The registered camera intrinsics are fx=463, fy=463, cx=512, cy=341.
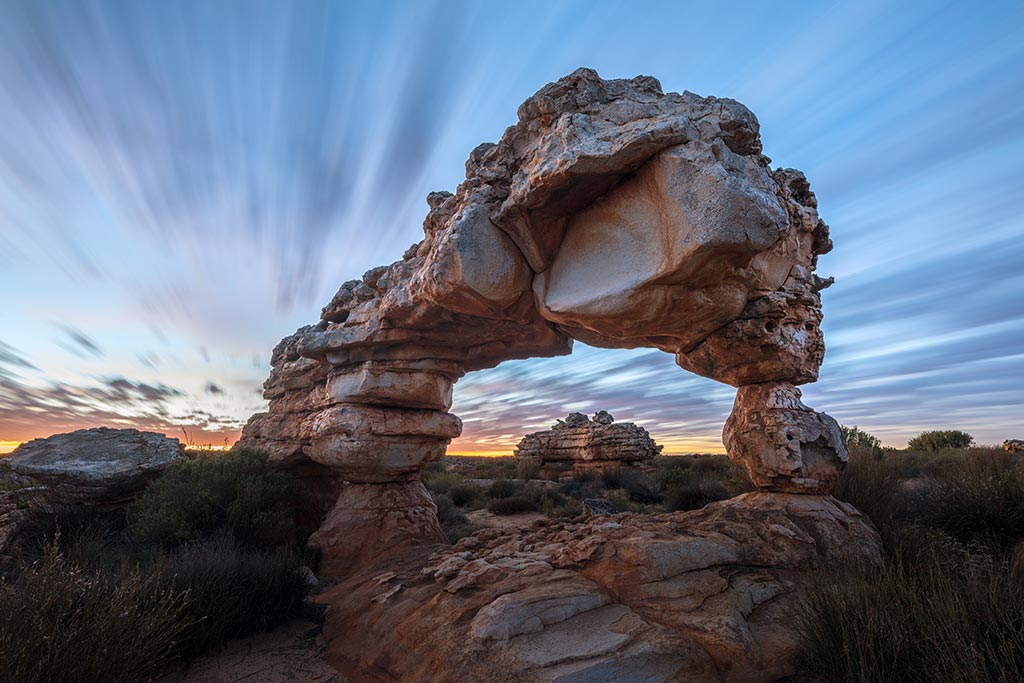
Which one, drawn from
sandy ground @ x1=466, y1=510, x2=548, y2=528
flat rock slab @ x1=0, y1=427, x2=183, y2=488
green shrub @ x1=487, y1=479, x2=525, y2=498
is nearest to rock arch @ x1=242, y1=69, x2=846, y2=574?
flat rock slab @ x1=0, y1=427, x2=183, y2=488

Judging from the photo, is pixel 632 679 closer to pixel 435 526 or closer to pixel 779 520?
pixel 779 520

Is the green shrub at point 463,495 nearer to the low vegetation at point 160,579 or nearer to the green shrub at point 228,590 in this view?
the low vegetation at point 160,579

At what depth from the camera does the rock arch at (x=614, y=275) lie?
4.38 meters

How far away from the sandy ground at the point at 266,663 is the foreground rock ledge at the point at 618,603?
19cm

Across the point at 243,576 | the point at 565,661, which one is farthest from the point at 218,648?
the point at 565,661

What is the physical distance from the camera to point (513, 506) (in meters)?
12.7

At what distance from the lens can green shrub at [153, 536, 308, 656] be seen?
15.1 ft

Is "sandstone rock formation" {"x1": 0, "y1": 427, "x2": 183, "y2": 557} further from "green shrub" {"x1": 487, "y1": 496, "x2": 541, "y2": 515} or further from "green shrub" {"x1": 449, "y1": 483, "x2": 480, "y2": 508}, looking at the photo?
"green shrub" {"x1": 449, "y1": 483, "x2": 480, "y2": 508}

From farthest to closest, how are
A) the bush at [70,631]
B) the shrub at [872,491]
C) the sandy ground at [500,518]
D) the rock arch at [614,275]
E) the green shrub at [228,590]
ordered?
the sandy ground at [500,518], the shrub at [872,491], the green shrub at [228,590], the rock arch at [614,275], the bush at [70,631]

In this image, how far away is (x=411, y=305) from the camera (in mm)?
6645

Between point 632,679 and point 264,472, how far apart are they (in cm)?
761

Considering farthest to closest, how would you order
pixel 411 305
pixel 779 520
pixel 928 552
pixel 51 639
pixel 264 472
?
pixel 264 472
pixel 411 305
pixel 779 520
pixel 928 552
pixel 51 639

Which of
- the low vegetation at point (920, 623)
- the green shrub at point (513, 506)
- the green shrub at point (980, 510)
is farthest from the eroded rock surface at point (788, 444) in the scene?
the green shrub at point (513, 506)

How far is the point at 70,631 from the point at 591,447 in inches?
733
